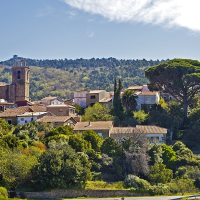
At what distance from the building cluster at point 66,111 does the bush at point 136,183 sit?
8.59m

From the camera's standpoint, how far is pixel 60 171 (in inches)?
1442

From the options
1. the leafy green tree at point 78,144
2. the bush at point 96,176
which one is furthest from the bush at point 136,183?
the leafy green tree at point 78,144

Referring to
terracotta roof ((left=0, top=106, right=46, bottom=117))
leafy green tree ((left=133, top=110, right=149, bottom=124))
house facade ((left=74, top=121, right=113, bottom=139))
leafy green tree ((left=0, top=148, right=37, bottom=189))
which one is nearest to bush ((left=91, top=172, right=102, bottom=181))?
leafy green tree ((left=0, top=148, right=37, bottom=189))

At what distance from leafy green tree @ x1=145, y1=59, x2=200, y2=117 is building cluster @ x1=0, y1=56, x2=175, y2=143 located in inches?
204

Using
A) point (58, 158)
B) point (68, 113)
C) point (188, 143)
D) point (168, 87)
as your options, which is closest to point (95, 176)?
point (58, 158)

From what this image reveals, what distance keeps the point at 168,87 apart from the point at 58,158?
32.1 m

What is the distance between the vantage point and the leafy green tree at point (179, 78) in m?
61.0

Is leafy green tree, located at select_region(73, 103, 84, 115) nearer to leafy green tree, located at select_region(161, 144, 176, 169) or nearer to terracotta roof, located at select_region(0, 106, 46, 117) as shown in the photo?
terracotta roof, located at select_region(0, 106, 46, 117)

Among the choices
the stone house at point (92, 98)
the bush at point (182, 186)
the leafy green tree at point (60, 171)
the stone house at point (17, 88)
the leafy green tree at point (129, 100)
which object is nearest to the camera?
the leafy green tree at point (60, 171)

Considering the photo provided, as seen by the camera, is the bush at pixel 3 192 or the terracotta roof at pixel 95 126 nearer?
the bush at pixel 3 192

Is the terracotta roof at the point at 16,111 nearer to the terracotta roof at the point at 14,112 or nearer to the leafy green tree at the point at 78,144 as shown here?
the terracotta roof at the point at 14,112

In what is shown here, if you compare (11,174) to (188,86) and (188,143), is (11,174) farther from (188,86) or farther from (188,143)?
(188,86)

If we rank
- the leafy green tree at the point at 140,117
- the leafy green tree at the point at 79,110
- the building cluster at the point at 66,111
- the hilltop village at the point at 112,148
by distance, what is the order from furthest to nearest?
the leafy green tree at the point at 79,110 → the leafy green tree at the point at 140,117 → the building cluster at the point at 66,111 → the hilltop village at the point at 112,148

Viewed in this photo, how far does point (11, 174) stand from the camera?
1382 inches
